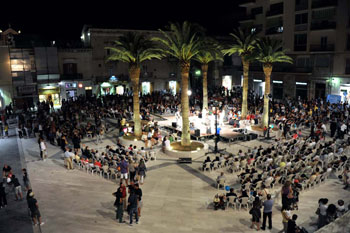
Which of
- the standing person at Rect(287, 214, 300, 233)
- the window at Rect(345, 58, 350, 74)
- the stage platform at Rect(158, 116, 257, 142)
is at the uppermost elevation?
the window at Rect(345, 58, 350, 74)

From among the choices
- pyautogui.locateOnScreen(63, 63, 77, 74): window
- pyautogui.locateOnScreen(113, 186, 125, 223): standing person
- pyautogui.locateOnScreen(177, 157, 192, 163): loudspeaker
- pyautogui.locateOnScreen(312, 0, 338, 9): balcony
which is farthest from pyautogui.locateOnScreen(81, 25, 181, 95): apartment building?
pyautogui.locateOnScreen(113, 186, 125, 223): standing person

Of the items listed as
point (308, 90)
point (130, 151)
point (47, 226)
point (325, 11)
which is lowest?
point (47, 226)

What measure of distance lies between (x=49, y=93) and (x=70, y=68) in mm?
4666

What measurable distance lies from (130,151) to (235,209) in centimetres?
838

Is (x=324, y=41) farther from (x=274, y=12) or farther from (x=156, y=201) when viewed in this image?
(x=156, y=201)

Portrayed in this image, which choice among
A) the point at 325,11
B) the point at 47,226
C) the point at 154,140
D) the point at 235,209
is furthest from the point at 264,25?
the point at 47,226

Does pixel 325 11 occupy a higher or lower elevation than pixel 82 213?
higher

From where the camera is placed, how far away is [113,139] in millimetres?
26641

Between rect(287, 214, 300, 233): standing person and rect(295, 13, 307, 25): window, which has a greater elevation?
rect(295, 13, 307, 25): window

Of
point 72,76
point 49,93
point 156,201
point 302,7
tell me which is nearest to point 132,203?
point 156,201

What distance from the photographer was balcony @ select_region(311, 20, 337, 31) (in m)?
39.6

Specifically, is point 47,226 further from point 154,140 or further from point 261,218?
point 154,140

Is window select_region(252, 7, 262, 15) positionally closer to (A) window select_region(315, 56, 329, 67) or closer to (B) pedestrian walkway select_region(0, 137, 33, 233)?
(A) window select_region(315, 56, 329, 67)

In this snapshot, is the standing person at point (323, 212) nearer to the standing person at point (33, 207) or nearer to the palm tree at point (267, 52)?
the standing person at point (33, 207)
